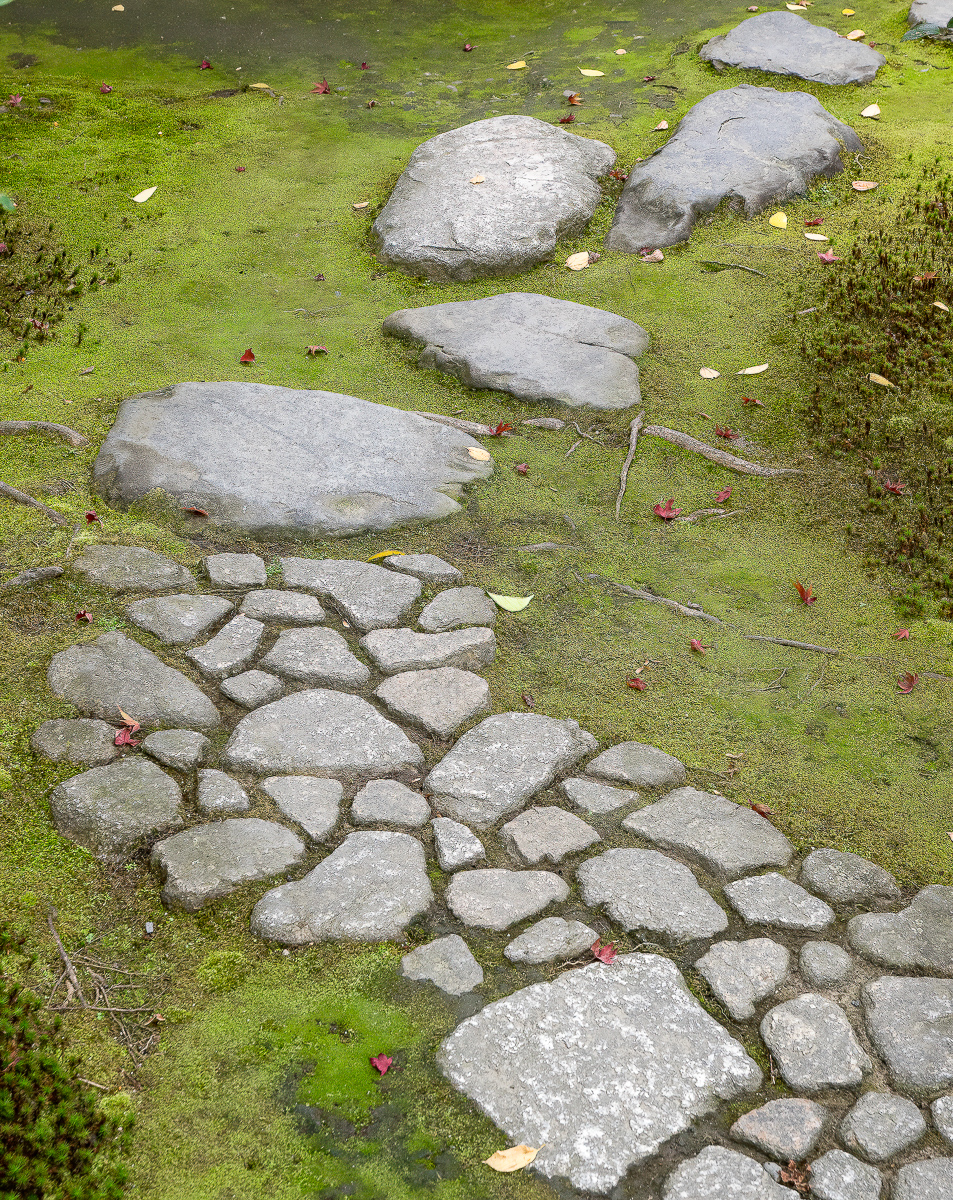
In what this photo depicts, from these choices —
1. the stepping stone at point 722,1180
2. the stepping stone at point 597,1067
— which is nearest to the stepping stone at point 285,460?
Answer: the stepping stone at point 597,1067

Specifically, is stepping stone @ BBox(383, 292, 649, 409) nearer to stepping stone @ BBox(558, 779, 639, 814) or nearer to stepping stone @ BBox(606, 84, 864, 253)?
stepping stone @ BBox(606, 84, 864, 253)

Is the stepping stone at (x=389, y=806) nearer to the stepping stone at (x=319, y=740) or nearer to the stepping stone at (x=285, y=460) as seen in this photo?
the stepping stone at (x=319, y=740)

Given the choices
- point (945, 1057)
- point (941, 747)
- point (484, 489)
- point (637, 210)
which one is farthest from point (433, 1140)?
point (637, 210)

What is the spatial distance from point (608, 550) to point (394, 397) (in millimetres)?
1198

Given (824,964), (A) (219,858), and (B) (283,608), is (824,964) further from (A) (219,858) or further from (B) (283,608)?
(B) (283,608)

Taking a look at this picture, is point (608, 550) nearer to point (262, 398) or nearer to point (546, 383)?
point (546, 383)

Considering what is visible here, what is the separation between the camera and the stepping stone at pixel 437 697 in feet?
8.77

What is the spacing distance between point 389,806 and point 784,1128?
107cm

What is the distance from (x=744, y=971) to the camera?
208 cm

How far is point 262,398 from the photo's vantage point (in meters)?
3.74

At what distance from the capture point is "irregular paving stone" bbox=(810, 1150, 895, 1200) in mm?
1694

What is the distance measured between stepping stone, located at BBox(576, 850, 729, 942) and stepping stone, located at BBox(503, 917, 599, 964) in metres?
0.09

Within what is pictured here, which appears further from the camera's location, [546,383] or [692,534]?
[546,383]

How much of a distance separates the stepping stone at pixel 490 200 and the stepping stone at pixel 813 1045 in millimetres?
3747
